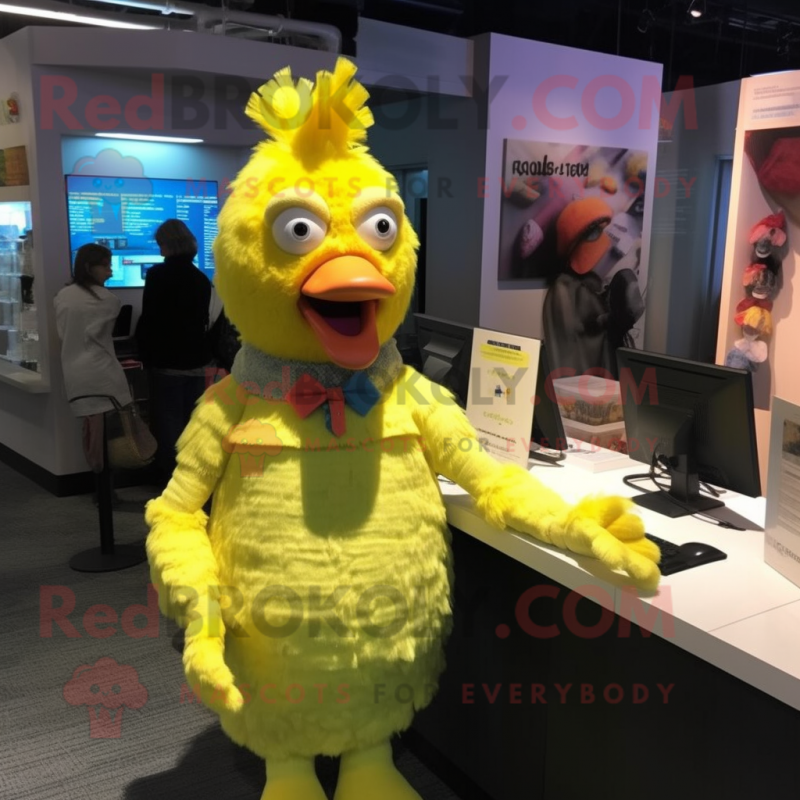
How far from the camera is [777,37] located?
8.98 m

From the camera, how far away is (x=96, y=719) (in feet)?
9.70

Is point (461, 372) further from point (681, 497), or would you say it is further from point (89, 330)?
point (89, 330)

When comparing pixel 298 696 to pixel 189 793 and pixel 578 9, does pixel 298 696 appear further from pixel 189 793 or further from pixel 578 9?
pixel 578 9

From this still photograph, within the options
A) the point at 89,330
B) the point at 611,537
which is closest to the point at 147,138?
the point at 89,330

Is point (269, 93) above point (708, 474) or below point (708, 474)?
above

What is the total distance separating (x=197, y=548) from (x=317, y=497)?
0.31 metres

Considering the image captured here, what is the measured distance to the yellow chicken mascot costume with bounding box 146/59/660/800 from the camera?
191 centimetres

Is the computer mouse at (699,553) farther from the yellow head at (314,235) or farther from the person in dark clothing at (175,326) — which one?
the person in dark clothing at (175,326)

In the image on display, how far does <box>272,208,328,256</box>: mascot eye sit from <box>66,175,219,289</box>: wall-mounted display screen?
3748mm

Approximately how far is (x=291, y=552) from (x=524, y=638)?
28.8 inches

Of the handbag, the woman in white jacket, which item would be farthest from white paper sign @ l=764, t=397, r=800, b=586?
the woman in white jacket

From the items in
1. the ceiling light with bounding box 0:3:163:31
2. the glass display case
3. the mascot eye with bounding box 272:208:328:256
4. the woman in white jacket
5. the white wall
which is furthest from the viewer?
the glass display case

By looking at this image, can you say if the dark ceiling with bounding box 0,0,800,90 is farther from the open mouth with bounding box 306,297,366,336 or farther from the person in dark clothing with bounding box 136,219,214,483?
the open mouth with bounding box 306,297,366,336

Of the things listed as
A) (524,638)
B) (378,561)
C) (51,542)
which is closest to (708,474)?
(524,638)
